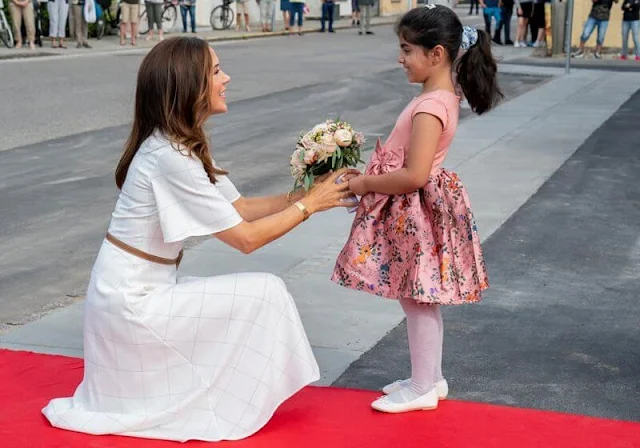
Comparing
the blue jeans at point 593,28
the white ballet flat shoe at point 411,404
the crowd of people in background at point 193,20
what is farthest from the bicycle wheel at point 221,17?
the white ballet flat shoe at point 411,404

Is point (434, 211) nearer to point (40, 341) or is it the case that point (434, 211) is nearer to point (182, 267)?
point (40, 341)

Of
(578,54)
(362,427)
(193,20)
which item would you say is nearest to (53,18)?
(193,20)

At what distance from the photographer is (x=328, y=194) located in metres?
4.38

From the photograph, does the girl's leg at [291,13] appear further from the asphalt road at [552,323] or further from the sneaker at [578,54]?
the asphalt road at [552,323]

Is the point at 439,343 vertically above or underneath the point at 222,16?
underneath

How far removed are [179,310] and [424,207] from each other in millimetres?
1038

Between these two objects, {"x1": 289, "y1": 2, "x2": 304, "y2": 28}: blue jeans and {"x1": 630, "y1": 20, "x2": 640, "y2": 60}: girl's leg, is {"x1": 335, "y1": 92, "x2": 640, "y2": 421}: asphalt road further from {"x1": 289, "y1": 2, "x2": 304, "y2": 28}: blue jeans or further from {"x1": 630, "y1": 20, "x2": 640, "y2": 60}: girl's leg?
{"x1": 289, "y1": 2, "x2": 304, "y2": 28}: blue jeans

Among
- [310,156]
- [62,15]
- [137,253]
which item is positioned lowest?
[137,253]

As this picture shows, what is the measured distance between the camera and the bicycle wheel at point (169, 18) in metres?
30.0

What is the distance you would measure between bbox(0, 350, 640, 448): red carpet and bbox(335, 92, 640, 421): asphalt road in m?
0.25

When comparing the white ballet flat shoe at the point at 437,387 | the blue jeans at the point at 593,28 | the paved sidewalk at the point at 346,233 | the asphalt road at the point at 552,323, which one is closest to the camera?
the white ballet flat shoe at the point at 437,387

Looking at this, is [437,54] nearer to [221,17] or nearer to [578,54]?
[578,54]

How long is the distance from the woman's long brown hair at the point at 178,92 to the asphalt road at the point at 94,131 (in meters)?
2.30

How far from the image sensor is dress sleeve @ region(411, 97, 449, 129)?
13.8ft
